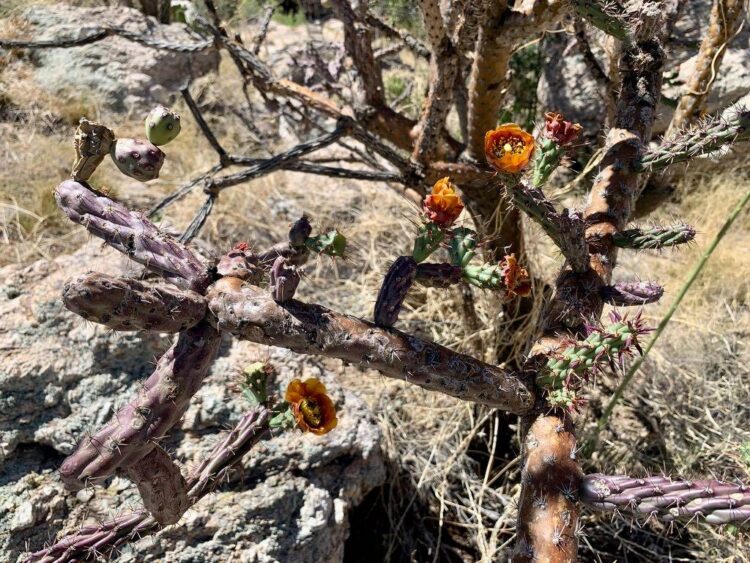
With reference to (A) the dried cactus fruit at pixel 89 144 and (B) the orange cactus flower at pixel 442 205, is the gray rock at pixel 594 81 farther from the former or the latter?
(A) the dried cactus fruit at pixel 89 144

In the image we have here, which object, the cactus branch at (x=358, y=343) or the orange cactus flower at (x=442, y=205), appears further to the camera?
→ the orange cactus flower at (x=442, y=205)

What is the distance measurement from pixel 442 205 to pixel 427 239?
0.09 metres

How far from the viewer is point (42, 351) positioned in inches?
76.7

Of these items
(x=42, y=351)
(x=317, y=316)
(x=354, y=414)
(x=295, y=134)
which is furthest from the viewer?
(x=295, y=134)

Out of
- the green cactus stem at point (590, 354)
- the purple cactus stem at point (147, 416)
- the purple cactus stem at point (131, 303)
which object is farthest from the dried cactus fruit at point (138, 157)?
the green cactus stem at point (590, 354)

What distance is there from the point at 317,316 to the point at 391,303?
6.9 inches

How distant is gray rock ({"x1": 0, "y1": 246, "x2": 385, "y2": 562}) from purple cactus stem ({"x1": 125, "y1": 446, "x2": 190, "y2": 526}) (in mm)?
332

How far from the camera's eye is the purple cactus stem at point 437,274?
53.7 inches

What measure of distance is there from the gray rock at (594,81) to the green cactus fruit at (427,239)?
2.68m

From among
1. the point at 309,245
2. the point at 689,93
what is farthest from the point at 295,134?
the point at 309,245

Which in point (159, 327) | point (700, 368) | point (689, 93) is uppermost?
point (689, 93)

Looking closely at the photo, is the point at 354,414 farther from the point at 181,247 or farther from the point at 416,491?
the point at 181,247

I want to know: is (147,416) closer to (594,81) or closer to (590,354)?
(590,354)

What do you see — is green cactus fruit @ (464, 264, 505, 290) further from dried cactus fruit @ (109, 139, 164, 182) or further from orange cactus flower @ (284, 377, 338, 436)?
dried cactus fruit @ (109, 139, 164, 182)
